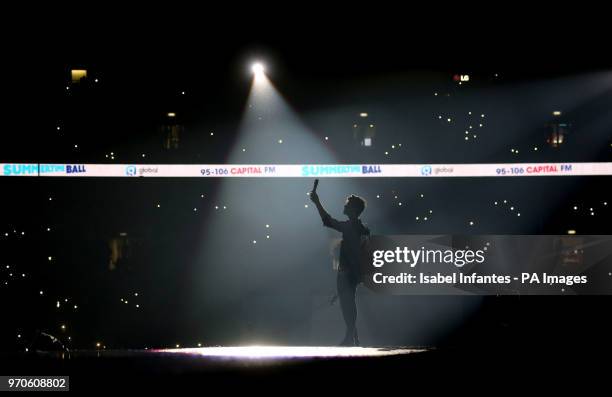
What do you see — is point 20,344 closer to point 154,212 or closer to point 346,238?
point 346,238

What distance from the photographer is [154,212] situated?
14.6m

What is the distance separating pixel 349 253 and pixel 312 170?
6.95 meters

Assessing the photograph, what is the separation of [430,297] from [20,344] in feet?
17.7

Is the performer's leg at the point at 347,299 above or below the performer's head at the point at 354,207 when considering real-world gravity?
below

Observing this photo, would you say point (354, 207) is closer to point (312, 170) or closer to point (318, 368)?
point (318, 368)

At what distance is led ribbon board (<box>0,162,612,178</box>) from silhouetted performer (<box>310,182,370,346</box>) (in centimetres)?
617

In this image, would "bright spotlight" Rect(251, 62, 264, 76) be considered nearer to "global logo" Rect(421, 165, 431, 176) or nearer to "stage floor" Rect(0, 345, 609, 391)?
"global logo" Rect(421, 165, 431, 176)

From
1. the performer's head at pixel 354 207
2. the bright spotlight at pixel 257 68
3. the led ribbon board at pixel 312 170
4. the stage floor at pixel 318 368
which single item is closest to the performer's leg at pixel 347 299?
the performer's head at pixel 354 207

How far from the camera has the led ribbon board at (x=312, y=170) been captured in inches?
534

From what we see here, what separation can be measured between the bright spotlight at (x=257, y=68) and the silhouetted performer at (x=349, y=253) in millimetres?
4819

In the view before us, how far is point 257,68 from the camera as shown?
39.5ft

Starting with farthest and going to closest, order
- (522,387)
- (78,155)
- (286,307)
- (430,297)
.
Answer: (78,155), (286,307), (430,297), (522,387)

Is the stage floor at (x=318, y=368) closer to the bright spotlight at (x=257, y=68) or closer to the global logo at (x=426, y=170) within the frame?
the bright spotlight at (x=257, y=68)

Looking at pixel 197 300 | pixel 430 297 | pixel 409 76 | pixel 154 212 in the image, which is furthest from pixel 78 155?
pixel 430 297
